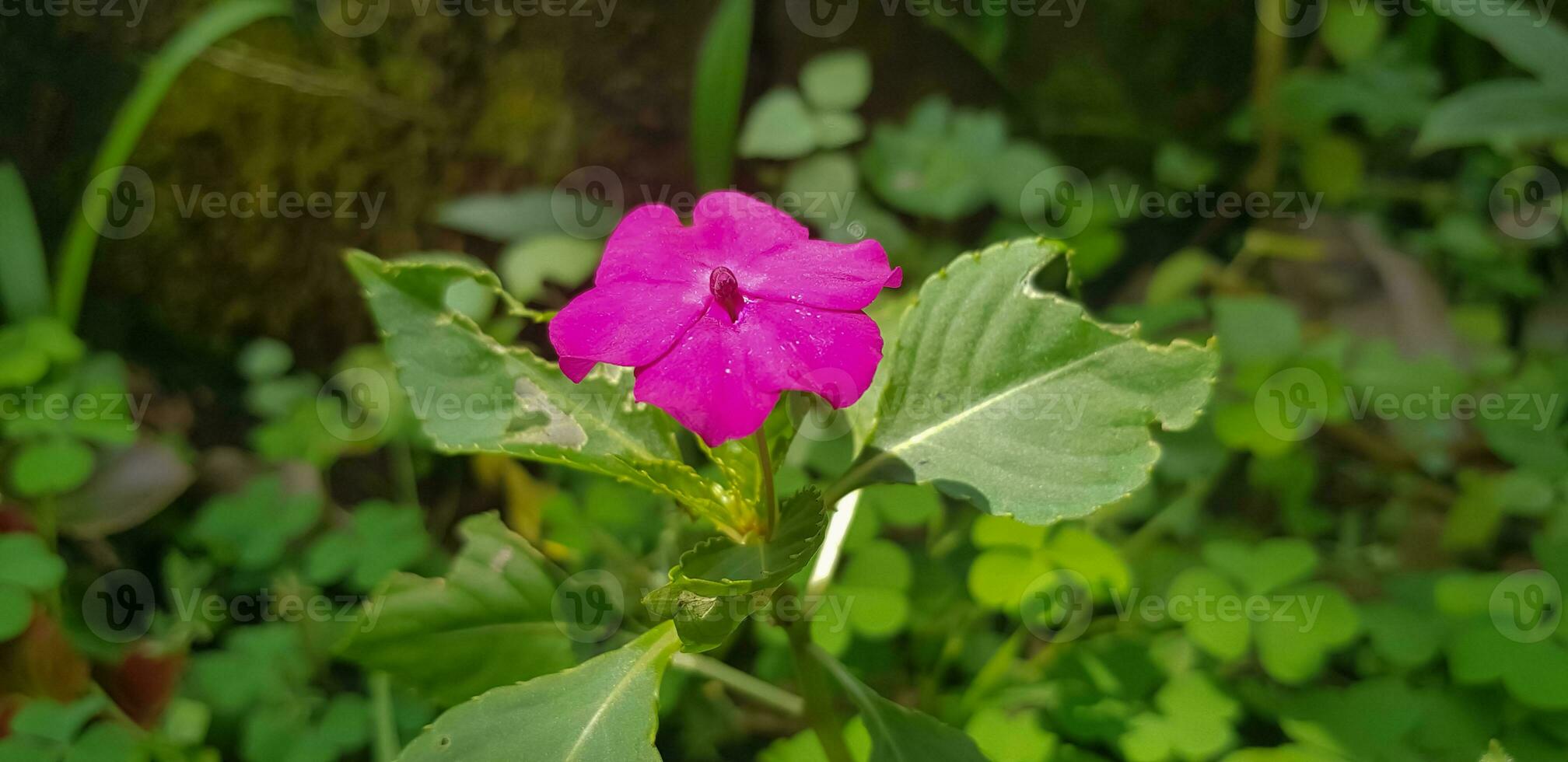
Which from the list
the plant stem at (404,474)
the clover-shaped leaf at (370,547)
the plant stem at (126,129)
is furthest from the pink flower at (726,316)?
the plant stem at (126,129)

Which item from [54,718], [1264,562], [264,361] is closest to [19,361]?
[264,361]

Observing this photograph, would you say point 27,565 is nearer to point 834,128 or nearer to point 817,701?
point 817,701

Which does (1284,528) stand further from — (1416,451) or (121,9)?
(121,9)

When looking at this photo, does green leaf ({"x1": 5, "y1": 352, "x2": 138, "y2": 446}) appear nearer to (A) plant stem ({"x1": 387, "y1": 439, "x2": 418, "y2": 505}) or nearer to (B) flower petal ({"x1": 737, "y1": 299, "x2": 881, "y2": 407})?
(A) plant stem ({"x1": 387, "y1": 439, "x2": 418, "y2": 505})

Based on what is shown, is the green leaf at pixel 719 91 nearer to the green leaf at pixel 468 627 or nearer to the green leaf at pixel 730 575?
the green leaf at pixel 468 627

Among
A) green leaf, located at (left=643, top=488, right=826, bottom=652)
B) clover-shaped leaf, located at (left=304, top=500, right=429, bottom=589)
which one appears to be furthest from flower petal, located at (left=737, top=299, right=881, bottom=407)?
clover-shaped leaf, located at (left=304, top=500, right=429, bottom=589)

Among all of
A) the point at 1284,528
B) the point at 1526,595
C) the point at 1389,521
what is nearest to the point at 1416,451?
the point at 1389,521
